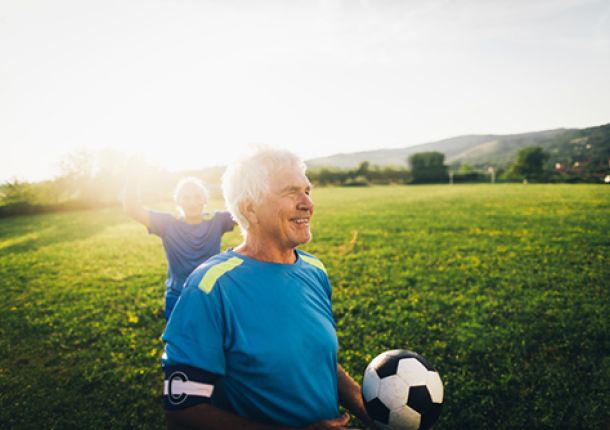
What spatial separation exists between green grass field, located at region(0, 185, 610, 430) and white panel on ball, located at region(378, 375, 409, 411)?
2105 millimetres

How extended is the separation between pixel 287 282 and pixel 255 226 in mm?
380

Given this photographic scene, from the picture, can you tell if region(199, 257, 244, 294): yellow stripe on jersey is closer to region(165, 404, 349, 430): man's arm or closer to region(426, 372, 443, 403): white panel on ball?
region(165, 404, 349, 430): man's arm

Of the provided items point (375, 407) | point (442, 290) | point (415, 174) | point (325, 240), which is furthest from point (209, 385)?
point (415, 174)

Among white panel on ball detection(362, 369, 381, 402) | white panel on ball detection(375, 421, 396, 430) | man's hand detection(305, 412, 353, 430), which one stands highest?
man's hand detection(305, 412, 353, 430)

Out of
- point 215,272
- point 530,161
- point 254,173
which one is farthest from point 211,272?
point 530,161

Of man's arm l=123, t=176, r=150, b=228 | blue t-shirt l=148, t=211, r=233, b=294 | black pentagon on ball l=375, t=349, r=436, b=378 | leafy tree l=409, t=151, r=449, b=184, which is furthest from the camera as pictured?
leafy tree l=409, t=151, r=449, b=184

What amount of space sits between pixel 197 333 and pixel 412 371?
1.58 metres

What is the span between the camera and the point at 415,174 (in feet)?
236

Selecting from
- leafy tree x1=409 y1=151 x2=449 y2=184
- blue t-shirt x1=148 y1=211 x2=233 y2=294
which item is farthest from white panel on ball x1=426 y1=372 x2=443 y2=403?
leafy tree x1=409 y1=151 x2=449 y2=184

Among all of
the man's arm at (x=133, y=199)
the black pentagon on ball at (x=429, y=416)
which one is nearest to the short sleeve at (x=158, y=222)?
the man's arm at (x=133, y=199)

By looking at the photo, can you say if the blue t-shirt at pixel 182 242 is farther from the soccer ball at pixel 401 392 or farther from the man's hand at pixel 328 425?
the man's hand at pixel 328 425

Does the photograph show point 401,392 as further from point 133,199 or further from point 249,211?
point 133,199

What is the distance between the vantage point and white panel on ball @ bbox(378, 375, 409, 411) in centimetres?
205

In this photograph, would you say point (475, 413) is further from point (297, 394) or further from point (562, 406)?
point (297, 394)
